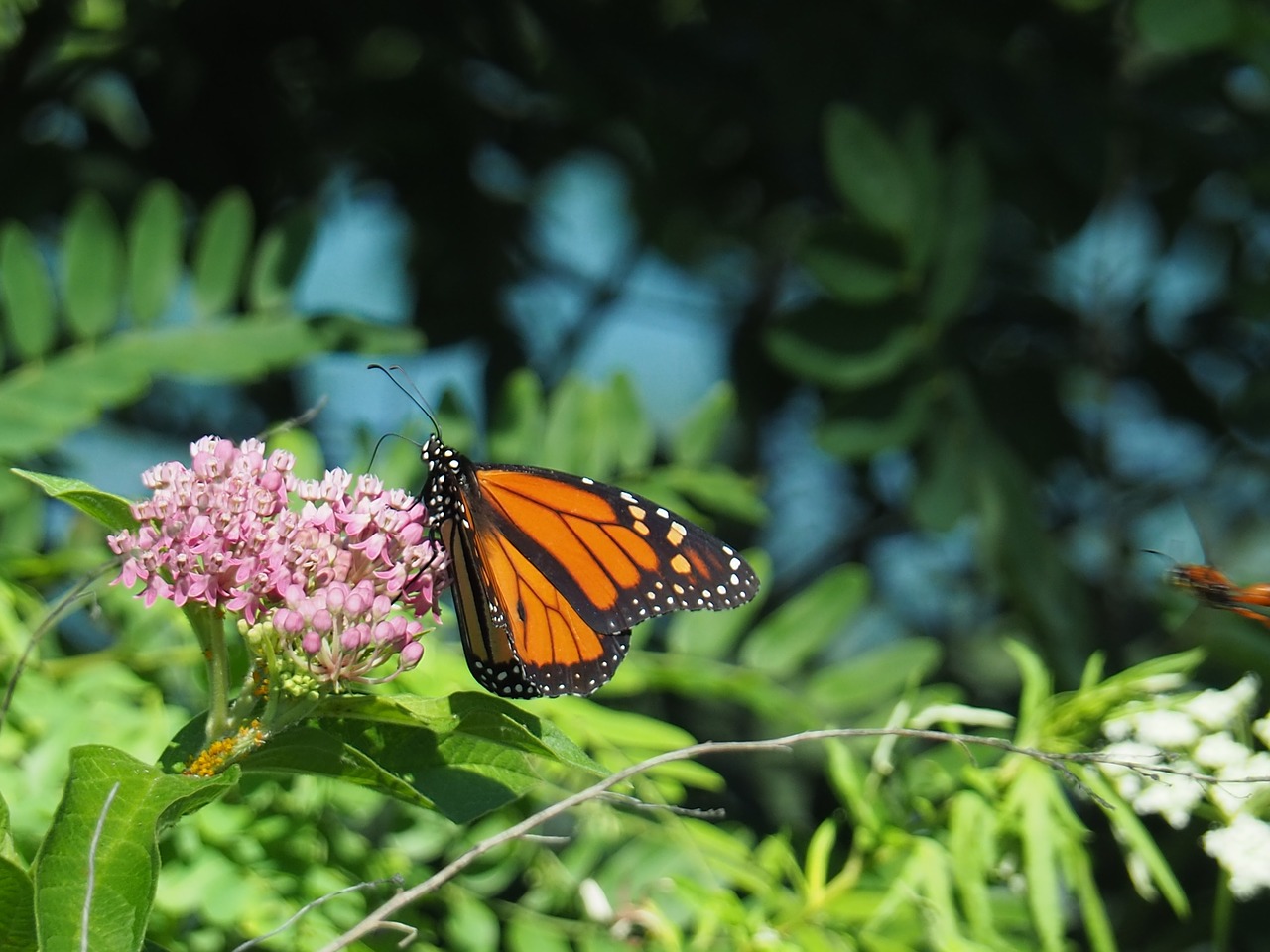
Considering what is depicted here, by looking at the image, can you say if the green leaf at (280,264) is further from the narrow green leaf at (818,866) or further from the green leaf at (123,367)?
the narrow green leaf at (818,866)

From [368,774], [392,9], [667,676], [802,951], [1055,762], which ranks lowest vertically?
[802,951]

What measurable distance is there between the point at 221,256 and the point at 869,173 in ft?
4.02

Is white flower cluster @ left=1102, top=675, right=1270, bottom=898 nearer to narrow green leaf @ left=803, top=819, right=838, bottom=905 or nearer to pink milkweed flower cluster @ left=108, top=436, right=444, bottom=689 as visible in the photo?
narrow green leaf @ left=803, top=819, right=838, bottom=905

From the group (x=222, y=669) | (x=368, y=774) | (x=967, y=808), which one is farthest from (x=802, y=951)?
(x=222, y=669)

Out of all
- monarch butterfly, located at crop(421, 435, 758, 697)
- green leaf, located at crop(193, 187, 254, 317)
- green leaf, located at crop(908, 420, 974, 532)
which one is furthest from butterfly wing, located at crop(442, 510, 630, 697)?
green leaf, located at crop(193, 187, 254, 317)

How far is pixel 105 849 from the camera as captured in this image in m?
1.01

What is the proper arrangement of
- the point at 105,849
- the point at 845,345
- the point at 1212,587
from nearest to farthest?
the point at 105,849, the point at 1212,587, the point at 845,345

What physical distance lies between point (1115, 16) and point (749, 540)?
1.67 meters

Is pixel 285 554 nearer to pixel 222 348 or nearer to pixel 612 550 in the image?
pixel 612 550

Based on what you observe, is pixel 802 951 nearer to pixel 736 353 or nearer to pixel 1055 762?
pixel 1055 762

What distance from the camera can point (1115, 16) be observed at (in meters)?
2.99

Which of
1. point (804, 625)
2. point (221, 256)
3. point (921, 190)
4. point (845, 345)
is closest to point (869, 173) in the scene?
point (921, 190)

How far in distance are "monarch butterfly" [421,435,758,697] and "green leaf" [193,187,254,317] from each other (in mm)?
954

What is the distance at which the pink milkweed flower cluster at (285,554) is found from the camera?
113 cm
